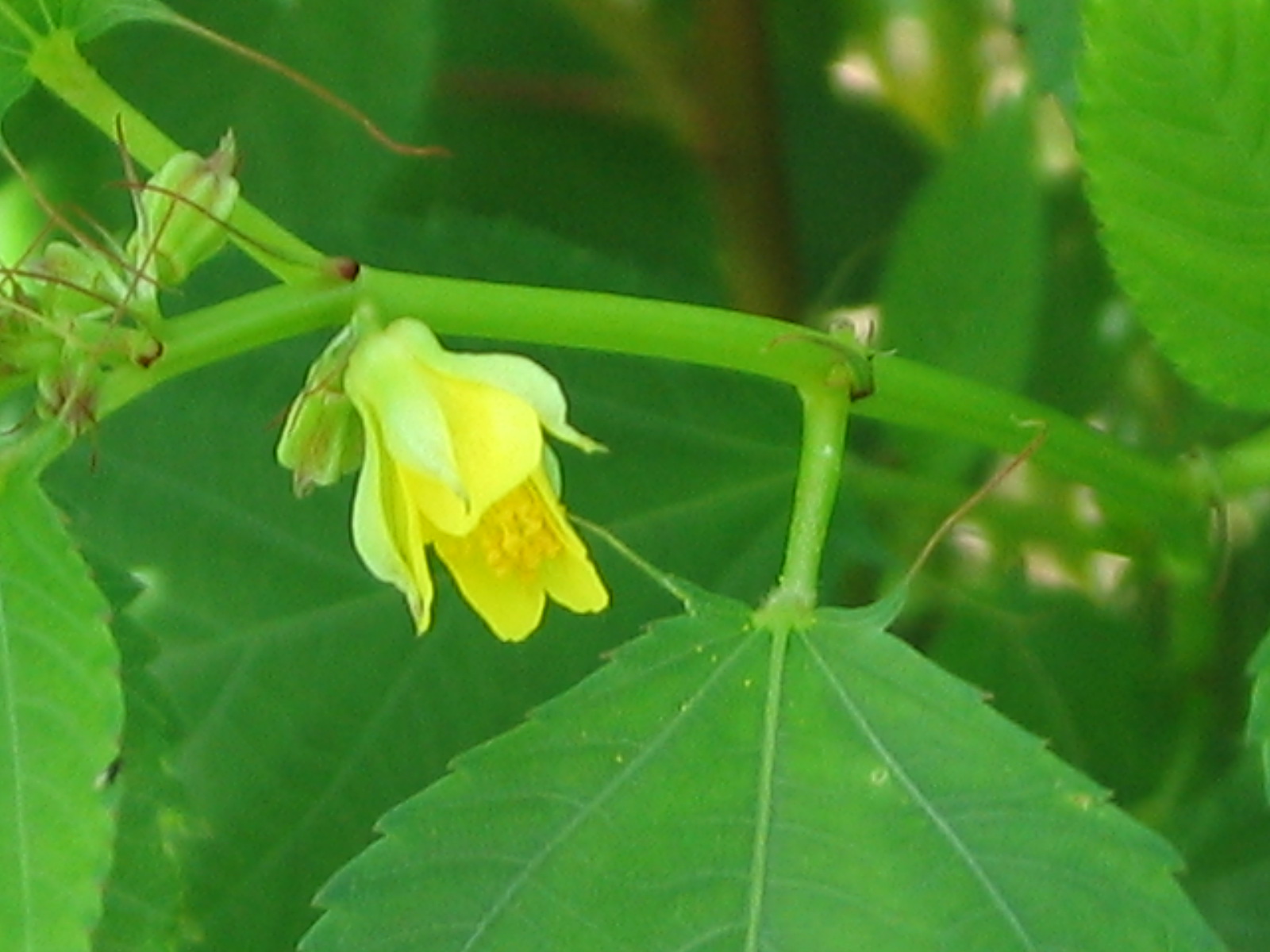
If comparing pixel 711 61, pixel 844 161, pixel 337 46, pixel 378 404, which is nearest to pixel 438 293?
pixel 378 404

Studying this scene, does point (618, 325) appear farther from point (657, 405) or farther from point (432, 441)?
point (657, 405)

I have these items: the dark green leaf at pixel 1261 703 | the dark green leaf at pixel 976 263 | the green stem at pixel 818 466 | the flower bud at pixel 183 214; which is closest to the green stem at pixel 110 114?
the flower bud at pixel 183 214

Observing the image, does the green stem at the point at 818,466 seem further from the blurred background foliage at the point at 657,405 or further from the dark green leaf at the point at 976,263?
the dark green leaf at the point at 976,263

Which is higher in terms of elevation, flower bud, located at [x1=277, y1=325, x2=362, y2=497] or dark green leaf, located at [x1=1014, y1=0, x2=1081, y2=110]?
dark green leaf, located at [x1=1014, y1=0, x2=1081, y2=110]

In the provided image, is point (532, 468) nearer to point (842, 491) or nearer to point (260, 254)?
point (260, 254)

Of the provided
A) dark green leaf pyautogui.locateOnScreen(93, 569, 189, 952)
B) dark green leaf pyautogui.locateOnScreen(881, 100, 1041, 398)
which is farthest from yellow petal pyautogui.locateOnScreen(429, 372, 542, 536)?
dark green leaf pyautogui.locateOnScreen(881, 100, 1041, 398)

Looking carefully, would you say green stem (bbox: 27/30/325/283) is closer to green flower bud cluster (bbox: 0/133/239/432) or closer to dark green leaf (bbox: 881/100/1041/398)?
green flower bud cluster (bbox: 0/133/239/432)

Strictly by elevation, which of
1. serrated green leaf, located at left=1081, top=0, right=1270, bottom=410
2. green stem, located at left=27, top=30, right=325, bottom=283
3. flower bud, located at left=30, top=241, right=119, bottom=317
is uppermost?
serrated green leaf, located at left=1081, top=0, right=1270, bottom=410
